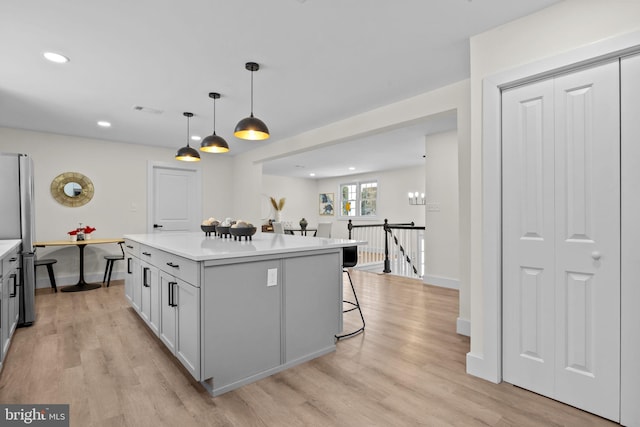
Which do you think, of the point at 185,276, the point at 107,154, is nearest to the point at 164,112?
the point at 107,154

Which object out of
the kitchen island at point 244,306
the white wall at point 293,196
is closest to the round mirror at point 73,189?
the kitchen island at point 244,306

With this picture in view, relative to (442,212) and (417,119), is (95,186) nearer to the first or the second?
(417,119)

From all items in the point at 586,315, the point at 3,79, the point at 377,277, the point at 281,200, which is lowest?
the point at 377,277

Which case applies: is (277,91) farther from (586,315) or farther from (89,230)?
(89,230)

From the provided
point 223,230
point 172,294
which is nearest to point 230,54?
point 223,230

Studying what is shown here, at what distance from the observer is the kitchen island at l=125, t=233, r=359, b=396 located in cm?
205

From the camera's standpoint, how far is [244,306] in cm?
221

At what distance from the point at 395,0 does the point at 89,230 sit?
5.44 meters

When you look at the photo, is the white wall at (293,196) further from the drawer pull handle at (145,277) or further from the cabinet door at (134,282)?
the drawer pull handle at (145,277)

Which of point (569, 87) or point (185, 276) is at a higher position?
point (569, 87)

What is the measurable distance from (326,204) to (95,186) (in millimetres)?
7294

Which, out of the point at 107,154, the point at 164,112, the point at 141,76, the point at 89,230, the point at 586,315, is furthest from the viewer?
the point at 107,154

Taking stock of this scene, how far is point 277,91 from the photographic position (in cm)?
352

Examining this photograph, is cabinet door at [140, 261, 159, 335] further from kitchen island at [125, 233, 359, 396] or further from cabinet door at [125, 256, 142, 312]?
cabinet door at [125, 256, 142, 312]
